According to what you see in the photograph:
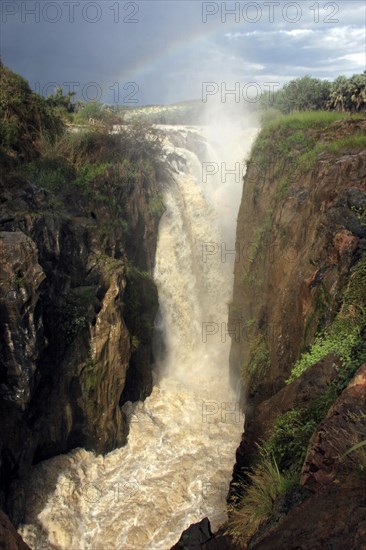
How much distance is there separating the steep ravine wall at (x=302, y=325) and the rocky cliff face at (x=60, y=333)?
12.1 ft

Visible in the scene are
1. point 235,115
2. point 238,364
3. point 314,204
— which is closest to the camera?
point 314,204

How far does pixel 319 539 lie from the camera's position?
3.46 m

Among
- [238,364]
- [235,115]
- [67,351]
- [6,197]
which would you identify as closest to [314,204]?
[238,364]

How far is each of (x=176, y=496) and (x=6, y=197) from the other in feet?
28.7

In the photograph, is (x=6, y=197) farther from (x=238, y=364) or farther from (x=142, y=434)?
(x=238, y=364)

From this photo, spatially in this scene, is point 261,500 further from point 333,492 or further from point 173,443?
point 173,443

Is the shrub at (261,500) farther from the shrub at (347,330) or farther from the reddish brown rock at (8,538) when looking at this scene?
the reddish brown rock at (8,538)

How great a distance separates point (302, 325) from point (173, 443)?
5.90 metres

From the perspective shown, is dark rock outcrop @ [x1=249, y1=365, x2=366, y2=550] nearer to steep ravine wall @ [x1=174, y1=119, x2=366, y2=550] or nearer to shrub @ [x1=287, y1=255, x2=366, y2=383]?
steep ravine wall @ [x1=174, y1=119, x2=366, y2=550]

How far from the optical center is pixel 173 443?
1255 centimetres

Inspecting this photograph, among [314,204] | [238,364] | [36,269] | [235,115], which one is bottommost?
[238,364]

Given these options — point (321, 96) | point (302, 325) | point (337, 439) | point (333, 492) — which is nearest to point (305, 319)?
point (302, 325)

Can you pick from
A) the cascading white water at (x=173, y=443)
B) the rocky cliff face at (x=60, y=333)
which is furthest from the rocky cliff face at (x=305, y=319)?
the rocky cliff face at (x=60, y=333)

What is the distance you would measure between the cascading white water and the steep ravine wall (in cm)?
176
